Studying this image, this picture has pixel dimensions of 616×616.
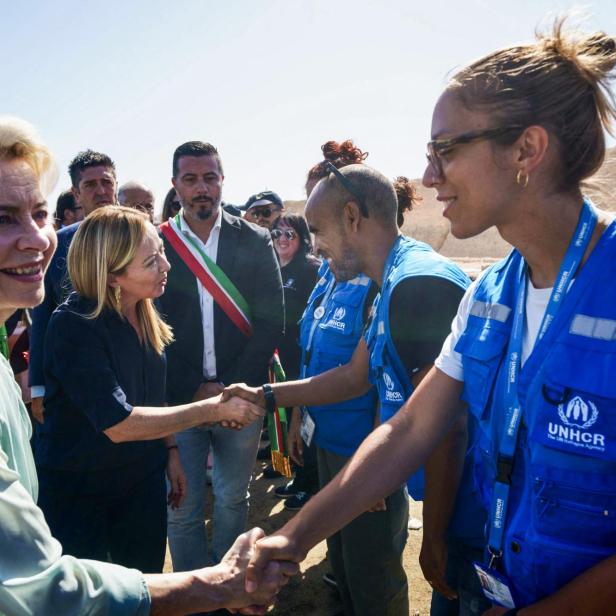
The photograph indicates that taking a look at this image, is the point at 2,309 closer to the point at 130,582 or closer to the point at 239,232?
the point at 130,582

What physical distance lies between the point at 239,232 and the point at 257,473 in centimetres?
295

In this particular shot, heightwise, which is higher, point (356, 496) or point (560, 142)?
point (560, 142)

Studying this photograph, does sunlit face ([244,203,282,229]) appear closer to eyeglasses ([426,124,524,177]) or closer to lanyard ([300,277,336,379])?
lanyard ([300,277,336,379])

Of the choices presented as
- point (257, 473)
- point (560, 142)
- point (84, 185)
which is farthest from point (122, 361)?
point (257, 473)

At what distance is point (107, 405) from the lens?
234cm

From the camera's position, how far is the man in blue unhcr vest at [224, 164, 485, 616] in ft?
6.75

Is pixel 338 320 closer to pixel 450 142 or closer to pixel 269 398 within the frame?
pixel 269 398

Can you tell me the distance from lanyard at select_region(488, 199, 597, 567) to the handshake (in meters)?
1.77

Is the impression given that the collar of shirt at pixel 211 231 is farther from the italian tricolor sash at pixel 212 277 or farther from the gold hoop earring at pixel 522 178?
the gold hoop earring at pixel 522 178

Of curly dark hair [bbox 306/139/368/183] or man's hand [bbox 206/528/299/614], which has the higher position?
curly dark hair [bbox 306/139/368/183]

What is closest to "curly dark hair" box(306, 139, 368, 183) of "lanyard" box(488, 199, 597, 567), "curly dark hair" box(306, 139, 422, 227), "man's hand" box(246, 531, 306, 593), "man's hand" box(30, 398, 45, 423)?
"curly dark hair" box(306, 139, 422, 227)

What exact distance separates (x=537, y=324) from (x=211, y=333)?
2599mm

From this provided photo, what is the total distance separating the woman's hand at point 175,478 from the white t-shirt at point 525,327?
1.82 meters

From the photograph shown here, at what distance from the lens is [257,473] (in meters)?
5.75
